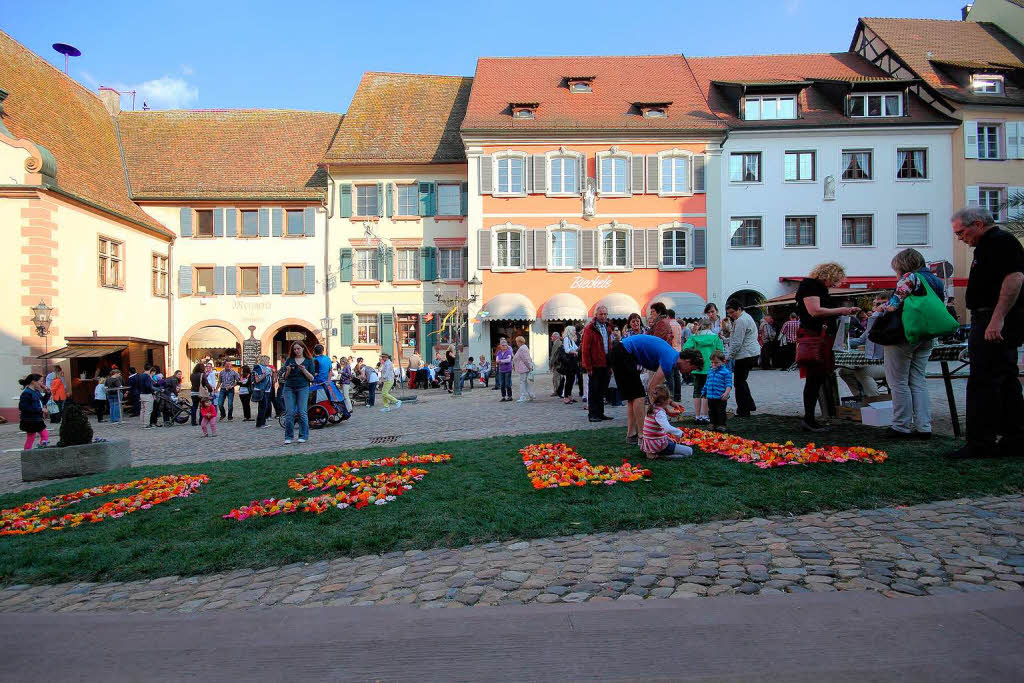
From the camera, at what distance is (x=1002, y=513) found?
4566 millimetres

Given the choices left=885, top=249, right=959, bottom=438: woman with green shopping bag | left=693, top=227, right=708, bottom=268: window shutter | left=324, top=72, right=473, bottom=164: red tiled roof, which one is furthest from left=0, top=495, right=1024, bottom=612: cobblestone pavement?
left=324, top=72, right=473, bottom=164: red tiled roof

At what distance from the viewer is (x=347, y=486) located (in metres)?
6.78

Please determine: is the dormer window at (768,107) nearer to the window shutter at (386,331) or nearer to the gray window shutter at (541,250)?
the gray window shutter at (541,250)

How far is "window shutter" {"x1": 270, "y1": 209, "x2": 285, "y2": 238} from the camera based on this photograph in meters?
32.4

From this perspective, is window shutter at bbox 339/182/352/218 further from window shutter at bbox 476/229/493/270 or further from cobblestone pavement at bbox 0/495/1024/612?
cobblestone pavement at bbox 0/495/1024/612

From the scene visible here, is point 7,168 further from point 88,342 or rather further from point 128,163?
point 128,163

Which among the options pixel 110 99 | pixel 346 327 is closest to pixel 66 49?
pixel 110 99

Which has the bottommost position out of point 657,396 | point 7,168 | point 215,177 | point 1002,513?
point 1002,513

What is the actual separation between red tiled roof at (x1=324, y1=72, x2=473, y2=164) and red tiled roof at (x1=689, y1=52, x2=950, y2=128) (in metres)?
12.2

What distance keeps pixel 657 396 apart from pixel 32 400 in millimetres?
11345

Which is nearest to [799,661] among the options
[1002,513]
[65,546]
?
[1002,513]

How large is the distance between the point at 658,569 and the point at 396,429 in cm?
963

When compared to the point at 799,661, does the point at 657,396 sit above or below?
above

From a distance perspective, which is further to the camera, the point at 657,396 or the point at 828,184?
the point at 828,184
